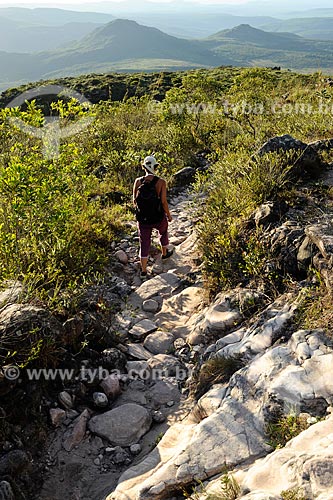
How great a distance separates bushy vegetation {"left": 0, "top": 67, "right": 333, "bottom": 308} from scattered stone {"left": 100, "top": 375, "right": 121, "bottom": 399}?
1.23 meters

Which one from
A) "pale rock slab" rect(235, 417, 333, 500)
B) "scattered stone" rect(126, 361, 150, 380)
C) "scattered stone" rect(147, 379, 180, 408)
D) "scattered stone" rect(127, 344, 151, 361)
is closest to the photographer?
"pale rock slab" rect(235, 417, 333, 500)

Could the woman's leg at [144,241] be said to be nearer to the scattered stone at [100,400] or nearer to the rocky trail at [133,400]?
the rocky trail at [133,400]

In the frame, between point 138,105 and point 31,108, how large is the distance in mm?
9678

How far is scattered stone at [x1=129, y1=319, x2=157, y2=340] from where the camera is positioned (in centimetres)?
545

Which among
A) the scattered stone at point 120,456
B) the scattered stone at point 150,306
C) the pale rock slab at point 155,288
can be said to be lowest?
the scattered stone at point 120,456

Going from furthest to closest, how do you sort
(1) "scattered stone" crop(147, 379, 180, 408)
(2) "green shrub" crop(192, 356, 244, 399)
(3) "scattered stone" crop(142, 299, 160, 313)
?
(3) "scattered stone" crop(142, 299, 160, 313)
(1) "scattered stone" crop(147, 379, 180, 408)
(2) "green shrub" crop(192, 356, 244, 399)

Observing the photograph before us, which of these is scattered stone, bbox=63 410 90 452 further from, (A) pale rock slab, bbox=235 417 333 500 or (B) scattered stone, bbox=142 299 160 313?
(B) scattered stone, bbox=142 299 160 313

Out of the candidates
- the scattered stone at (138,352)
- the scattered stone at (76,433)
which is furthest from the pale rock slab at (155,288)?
the scattered stone at (76,433)

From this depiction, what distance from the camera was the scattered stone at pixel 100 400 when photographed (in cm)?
434

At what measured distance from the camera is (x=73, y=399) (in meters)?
4.33

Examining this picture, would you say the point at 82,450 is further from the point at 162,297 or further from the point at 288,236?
the point at 288,236

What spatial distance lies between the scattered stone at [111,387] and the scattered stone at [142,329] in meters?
0.94

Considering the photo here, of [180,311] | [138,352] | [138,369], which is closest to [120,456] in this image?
[138,369]

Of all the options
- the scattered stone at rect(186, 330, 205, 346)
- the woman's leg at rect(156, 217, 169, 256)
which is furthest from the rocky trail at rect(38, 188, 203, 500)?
the woman's leg at rect(156, 217, 169, 256)
